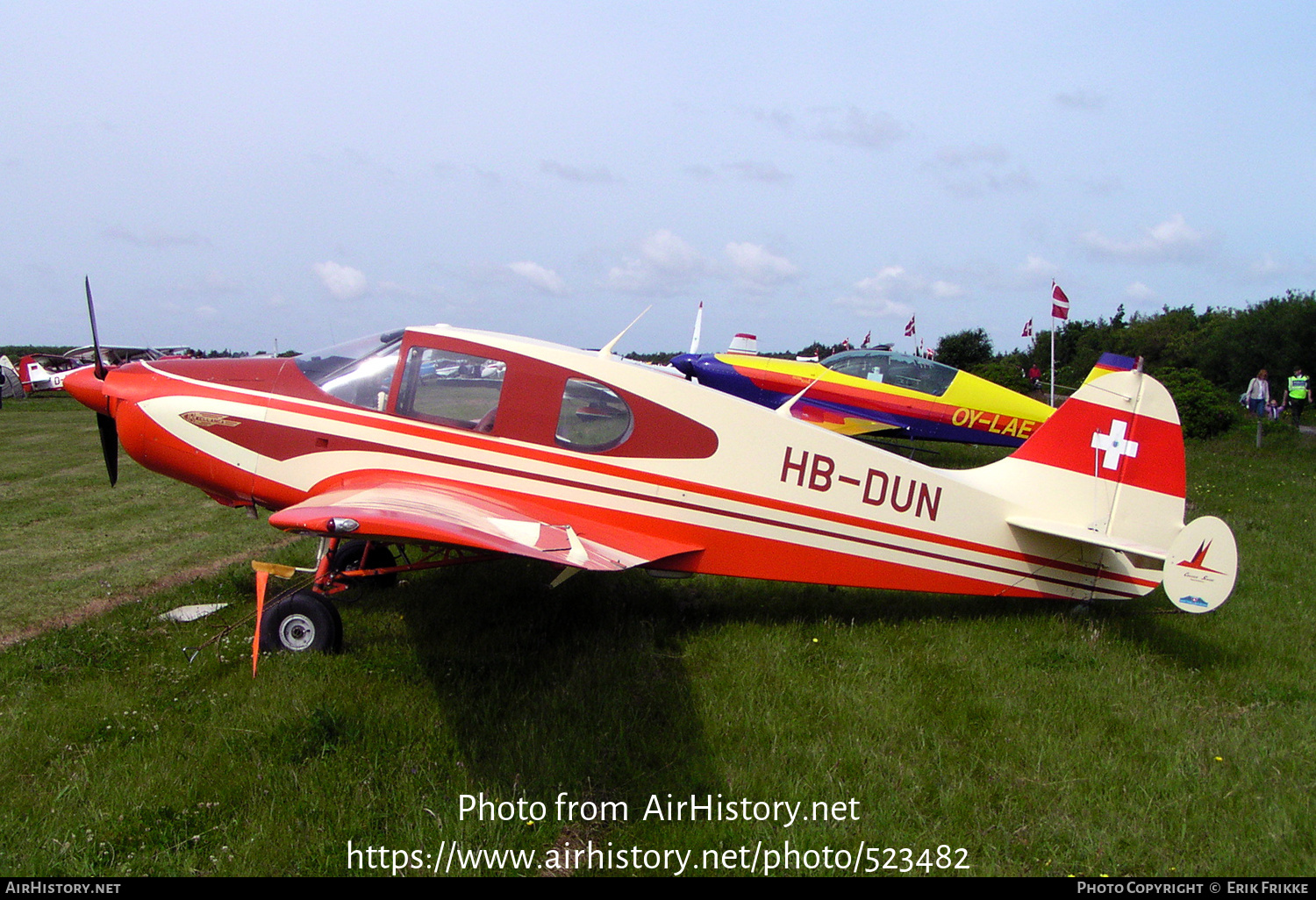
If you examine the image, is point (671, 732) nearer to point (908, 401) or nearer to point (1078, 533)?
Result: point (1078, 533)

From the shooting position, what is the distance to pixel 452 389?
537cm

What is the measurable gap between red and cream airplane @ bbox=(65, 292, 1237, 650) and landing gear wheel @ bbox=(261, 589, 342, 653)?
0.04 feet

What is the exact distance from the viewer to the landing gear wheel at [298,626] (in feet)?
16.7

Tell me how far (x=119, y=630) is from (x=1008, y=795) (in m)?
5.90

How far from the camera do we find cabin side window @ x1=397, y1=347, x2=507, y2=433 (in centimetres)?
534

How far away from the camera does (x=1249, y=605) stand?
619 cm

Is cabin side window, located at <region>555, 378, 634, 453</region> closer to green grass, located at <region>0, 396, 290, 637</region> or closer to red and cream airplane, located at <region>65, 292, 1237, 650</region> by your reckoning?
red and cream airplane, located at <region>65, 292, 1237, 650</region>

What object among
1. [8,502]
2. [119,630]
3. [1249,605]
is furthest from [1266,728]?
[8,502]

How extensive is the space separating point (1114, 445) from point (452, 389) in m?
4.93

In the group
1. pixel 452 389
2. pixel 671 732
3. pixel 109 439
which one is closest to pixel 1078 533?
pixel 671 732

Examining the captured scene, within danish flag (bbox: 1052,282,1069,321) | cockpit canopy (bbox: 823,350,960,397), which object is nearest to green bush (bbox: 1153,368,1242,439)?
danish flag (bbox: 1052,282,1069,321)

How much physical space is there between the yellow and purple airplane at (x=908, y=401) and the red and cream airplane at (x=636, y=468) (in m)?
5.96

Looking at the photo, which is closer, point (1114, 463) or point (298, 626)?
point (298, 626)

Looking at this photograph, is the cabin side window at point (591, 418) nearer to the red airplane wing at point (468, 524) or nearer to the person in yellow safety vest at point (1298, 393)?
the red airplane wing at point (468, 524)
